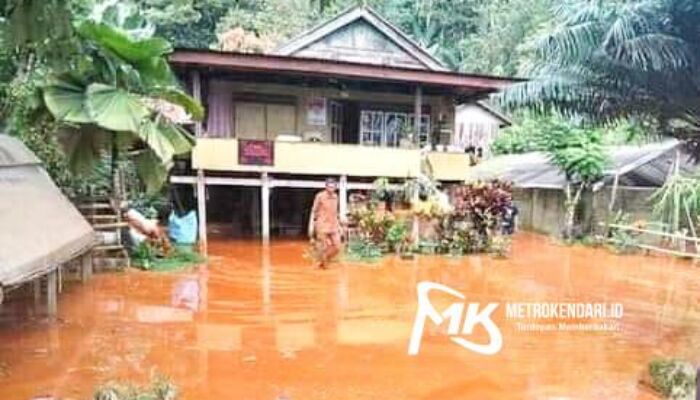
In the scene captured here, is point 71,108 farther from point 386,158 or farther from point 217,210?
point 217,210

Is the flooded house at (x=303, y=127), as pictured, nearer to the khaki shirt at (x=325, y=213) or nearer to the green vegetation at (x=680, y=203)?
the khaki shirt at (x=325, y=213)

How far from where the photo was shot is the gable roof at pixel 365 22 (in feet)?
64.1

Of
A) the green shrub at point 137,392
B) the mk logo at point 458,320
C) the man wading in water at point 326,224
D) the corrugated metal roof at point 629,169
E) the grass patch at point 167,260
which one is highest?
the corrugated metal roof at point 629,169

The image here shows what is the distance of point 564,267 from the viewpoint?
1320 centimetres

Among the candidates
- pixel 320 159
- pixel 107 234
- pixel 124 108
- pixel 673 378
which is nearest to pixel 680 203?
pixel 320 159

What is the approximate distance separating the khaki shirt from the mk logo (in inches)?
74.5

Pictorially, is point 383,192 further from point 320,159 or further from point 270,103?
point 270,103

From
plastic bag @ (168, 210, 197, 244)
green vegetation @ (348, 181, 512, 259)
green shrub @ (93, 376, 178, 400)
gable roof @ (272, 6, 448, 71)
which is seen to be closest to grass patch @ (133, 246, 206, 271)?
plastic bag @ (168, 210, 197, 244)

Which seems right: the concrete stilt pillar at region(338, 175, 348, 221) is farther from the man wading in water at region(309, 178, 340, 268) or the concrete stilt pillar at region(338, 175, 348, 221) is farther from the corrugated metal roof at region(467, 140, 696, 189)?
the corrugated metal roof at region(467, 140, 696, 189)

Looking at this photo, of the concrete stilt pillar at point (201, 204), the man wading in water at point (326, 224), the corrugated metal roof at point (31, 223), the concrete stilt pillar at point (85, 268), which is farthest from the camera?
the concrete stilt pillar at point (201, 204)

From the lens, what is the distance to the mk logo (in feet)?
24.7

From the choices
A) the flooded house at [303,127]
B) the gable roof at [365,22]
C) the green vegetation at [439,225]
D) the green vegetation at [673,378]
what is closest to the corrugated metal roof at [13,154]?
the flooded house at [303,127]

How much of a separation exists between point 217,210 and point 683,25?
13.2 m

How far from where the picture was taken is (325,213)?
11.3m
